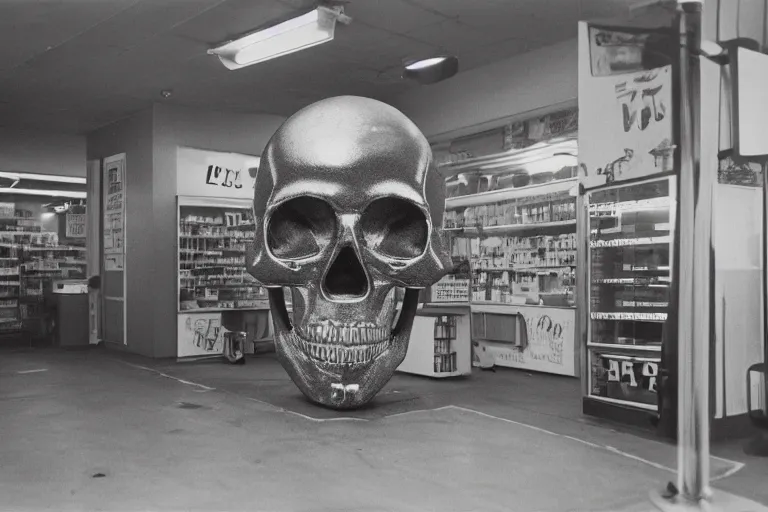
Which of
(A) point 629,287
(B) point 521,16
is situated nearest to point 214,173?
(B) point 521,16

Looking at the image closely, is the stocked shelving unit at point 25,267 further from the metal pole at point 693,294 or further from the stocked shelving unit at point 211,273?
the metal pole at point 693,294

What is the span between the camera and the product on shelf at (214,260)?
780 cm

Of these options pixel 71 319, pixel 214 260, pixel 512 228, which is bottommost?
pixel 71 319

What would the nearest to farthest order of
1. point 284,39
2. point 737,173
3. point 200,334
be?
1. point 737,173
2. point 284,39
3. point 200,334

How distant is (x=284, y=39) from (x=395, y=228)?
2.23 m

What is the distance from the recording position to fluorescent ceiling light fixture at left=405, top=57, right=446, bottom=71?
634cm

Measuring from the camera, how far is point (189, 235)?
25.7 ft

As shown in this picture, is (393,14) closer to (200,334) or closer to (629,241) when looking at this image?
(629,241)

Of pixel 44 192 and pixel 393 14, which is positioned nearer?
pixel 393 14

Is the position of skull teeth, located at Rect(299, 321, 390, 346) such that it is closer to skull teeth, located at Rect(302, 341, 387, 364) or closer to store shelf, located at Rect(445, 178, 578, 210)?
skull teeth, located at Rect(302, 341, 387, 364)

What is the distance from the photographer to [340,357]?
372 centimetres

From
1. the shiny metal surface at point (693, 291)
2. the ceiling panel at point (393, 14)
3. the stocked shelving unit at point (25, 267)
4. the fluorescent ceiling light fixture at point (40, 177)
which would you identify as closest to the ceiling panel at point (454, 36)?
the ceiling panel at point (393, 14)

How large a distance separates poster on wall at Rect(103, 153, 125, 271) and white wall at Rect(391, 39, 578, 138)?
3604 millimetres

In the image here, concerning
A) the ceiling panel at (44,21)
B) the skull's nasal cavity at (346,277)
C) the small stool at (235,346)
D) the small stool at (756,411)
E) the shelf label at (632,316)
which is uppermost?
the ceiling panel at (44,21)
